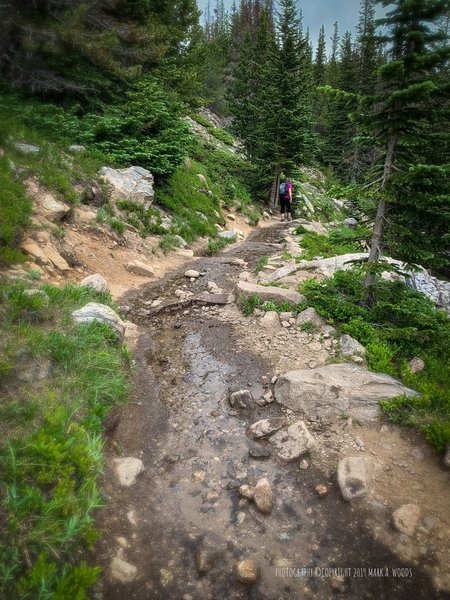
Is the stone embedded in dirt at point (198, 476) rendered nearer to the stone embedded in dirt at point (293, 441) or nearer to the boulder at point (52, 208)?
the stone embedded in dirt at point (293, 441)

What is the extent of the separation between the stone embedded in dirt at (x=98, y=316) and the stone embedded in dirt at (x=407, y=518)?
4308 mm

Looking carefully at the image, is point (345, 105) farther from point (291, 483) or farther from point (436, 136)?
point (291, 483)

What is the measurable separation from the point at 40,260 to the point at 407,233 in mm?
7069

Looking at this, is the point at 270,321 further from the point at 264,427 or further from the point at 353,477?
the point at 353,477

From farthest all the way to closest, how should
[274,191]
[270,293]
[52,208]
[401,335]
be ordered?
1. [274,191]
2. [52,208]
3. [270,293]
4. [401,335]

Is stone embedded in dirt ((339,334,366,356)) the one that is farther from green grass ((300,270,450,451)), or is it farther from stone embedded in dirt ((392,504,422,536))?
stone embedded in dirt ((392,504,422,536))

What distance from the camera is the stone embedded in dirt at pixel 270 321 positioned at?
6.98m

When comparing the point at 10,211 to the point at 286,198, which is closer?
the point at 10,211

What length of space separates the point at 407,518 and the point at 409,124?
580 cm

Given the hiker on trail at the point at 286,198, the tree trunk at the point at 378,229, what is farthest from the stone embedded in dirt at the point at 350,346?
the hiker on trail at the point at 286,198

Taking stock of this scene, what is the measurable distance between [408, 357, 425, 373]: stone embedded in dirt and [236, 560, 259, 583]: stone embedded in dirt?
12.7ft

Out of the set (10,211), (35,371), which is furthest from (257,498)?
(10,211)

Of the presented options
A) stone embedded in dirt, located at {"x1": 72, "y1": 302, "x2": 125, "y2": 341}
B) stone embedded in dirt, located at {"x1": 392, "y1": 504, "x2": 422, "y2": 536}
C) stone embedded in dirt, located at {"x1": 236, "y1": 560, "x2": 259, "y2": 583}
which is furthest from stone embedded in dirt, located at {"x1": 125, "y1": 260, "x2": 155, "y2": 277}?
stone embedded in dirt, located at {"x1": 392, "y1": 504, "x2": 422, "y2": 536}

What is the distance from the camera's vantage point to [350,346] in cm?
584
